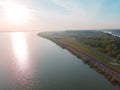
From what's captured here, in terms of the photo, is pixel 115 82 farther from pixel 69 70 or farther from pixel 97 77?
pixel 69 70

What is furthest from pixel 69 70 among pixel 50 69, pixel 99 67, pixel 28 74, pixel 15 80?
pixel 15 80

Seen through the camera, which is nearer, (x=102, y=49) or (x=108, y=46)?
(x=102, y=49)

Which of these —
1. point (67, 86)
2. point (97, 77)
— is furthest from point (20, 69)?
point (97, 77)

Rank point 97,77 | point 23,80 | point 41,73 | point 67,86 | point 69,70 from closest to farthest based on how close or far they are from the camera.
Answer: point 67,86 < point 23,80 < point 97,77 < point 41,73 < point 69,70

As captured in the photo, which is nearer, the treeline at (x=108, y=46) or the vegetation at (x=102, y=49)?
the vegetation at (x=102, y=49)

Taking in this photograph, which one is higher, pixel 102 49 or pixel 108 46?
pixel 108 46

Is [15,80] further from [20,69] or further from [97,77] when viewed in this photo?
[97,77]

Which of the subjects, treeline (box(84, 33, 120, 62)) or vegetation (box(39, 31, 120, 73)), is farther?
treeline (box(84, 33, 120, 62))

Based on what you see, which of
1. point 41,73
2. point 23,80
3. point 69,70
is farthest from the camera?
point 69,70

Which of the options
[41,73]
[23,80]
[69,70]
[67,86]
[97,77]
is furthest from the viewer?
[69,70]

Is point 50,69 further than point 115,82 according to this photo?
Yes
